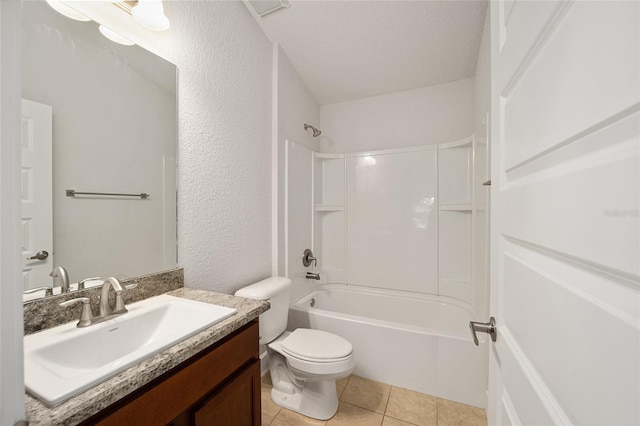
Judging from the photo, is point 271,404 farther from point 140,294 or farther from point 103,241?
point 103,241

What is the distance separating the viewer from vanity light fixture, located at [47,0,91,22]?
0.87 m

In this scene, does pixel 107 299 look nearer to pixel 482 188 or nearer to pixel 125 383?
pixel 125 383

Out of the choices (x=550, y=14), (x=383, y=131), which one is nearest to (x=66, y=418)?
(x=550, y=14)

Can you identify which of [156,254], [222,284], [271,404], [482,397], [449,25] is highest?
[449,25]

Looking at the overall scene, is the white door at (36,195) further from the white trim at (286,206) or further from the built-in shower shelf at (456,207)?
the built-in shower shelf at (456,207)

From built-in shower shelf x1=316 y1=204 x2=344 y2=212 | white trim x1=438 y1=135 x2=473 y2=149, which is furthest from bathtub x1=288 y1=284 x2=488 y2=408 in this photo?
white trim x1=438 y1=135 x2=473 y2=149

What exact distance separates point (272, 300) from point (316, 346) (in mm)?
389

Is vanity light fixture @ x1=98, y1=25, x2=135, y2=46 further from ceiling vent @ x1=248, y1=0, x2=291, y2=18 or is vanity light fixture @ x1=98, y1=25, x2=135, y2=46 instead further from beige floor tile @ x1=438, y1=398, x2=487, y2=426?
beige floor tile @ x1=438, y1=398, x2=487, y2=426

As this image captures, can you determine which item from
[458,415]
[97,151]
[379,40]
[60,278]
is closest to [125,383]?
[60,278]

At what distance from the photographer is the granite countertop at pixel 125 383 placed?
48cm

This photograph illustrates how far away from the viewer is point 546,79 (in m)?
0.46

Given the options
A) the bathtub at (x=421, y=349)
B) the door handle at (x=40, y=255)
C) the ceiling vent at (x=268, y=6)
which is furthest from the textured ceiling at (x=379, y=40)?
the bathtub at (x=421, y=349)

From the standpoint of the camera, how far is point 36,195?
0.82 metres

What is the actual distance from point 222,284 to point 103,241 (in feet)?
2.18
